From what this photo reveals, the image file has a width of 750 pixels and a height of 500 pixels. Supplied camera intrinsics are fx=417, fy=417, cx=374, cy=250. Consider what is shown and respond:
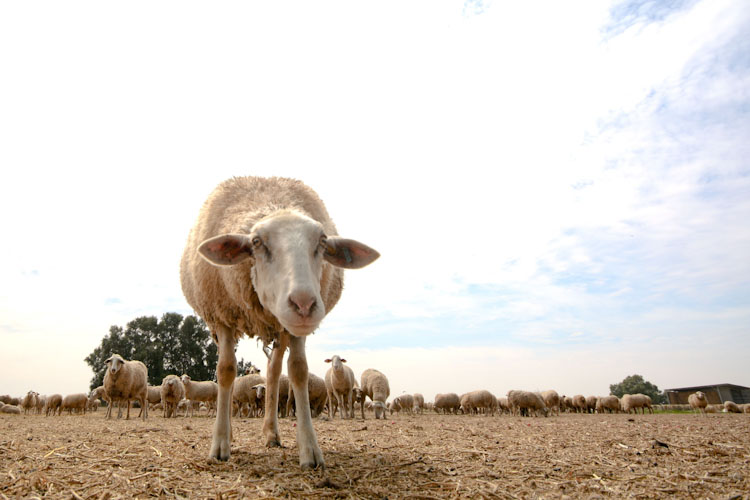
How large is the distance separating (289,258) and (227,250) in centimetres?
74

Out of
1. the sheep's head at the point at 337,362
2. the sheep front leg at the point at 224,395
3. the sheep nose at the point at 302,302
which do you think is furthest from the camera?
the sheep's head at the point at 337,362

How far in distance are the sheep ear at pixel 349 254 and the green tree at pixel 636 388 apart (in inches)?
3477

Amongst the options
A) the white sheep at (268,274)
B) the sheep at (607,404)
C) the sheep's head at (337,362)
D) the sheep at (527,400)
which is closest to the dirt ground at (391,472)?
the white sheep at (268,274)

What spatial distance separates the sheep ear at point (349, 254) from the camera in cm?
397

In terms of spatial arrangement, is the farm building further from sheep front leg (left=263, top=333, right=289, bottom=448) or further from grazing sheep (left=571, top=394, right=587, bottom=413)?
sheep front leg (left=263, top=333, right=289, bottom=448)

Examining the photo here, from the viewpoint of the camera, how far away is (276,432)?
5637 mm

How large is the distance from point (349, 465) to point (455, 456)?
4.30 ft

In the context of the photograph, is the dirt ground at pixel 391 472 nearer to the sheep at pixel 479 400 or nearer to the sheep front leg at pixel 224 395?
the sheep front leg at pixel 224 395

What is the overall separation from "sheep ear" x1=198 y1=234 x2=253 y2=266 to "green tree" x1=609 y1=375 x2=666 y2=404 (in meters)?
89.1

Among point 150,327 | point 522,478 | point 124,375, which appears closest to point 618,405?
point 124,375

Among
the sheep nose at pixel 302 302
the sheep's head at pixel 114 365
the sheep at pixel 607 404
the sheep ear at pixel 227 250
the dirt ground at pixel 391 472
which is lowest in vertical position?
the sheep at pixel 607 404

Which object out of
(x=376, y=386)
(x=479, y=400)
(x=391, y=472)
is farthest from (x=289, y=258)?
(x=479, y=400)

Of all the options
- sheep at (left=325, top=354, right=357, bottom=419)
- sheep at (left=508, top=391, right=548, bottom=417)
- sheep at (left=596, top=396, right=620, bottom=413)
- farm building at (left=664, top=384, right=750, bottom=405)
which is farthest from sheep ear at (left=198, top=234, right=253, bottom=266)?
farm building at (left=664, top=384, right=750, bottom=405)

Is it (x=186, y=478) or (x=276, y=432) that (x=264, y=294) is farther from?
(x=276, y=432)
